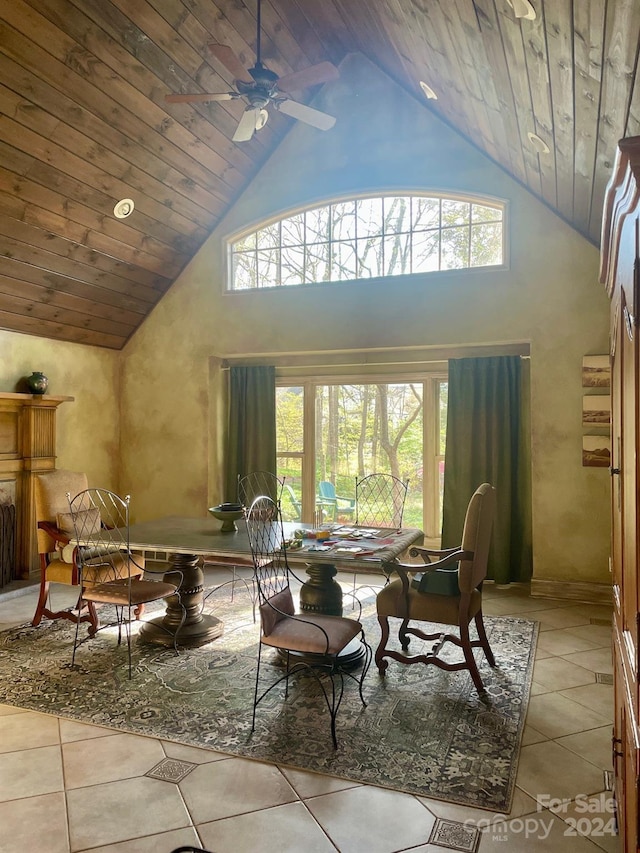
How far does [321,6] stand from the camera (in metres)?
4.48

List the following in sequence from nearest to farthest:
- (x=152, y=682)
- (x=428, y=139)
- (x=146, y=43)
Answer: (x=152, y=682)
(x=146, y=43)
(x=428, y=139)

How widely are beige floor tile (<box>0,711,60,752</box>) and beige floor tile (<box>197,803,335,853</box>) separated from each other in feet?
3.40

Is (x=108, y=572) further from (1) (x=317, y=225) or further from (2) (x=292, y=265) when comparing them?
(1) (x=317, y=225)

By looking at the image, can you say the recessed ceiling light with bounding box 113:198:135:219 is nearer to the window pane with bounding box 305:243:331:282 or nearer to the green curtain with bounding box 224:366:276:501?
the window pane with bounding box 305:243:331:282

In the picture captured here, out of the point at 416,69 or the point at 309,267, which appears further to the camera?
the point at 309,267

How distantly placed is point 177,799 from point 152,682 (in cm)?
109

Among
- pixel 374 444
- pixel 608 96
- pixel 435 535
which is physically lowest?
pixel 435 535

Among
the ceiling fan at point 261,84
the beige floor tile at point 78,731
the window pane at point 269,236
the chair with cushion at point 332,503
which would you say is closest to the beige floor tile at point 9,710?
the beige floor tile at point 78,731

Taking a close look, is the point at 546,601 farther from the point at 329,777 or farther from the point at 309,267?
the point at 309,267

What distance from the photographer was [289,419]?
6.25 meters

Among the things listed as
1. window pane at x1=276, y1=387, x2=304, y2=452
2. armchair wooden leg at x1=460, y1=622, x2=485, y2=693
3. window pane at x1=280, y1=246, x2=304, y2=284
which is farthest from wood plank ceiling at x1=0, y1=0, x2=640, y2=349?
armchair wooden leg at x1=460, y1=622, x2=485, y2=693

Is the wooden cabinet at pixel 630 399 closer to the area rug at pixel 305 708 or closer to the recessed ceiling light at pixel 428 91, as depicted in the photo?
the area rug at pixel 305 708

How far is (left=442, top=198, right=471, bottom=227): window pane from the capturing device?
17.4 feet

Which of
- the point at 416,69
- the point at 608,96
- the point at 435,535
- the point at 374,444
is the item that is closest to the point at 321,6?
the point at 416,69
